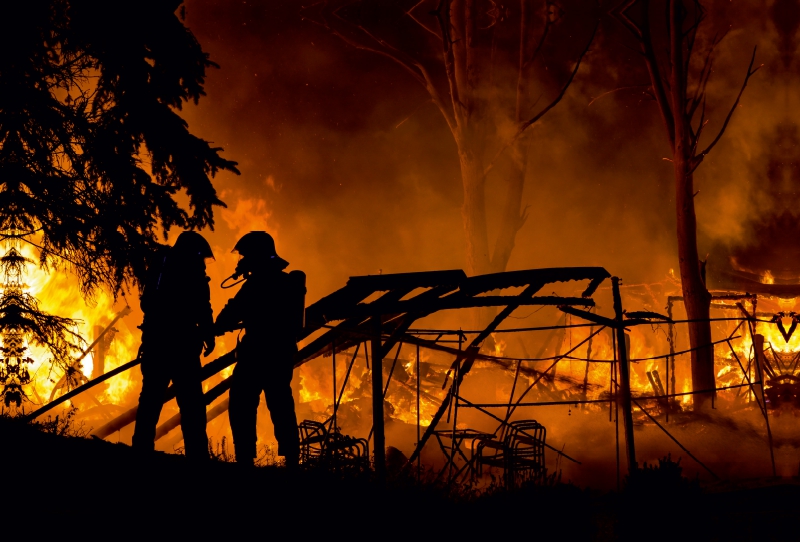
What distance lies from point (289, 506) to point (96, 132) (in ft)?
23.1

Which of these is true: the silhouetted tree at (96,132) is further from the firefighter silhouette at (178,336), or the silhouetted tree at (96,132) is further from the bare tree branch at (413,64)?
the bare tree branch at (413,64)

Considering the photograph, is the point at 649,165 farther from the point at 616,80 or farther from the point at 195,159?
the point at 195,159

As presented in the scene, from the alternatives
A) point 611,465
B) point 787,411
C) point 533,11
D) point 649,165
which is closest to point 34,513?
point 611,465

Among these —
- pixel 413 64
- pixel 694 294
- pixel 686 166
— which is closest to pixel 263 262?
pixel 694 294

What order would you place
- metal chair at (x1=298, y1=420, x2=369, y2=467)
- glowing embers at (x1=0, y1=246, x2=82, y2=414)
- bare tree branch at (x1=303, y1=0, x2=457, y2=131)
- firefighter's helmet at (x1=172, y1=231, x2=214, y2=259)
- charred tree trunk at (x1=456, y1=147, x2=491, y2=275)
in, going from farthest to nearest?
bare tree branch at (x1=303, y1=0, x2=457, y2=131)
charred tree trunk at (x1=456, y1=147, x2=491, y2=275)
glowing embers at (x1=0, y1=246, x2=82, y2=414)
metal chair at (x1=298, y1=420, x2=369, y2=467)
firefighter's helmet at (x1=172, y1=231, x2=214, y2=259)

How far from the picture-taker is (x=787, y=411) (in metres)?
15.3

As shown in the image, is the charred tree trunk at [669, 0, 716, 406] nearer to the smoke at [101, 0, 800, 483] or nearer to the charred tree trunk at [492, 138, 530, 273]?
the charred tree trunk at [492, 138, 530, 273]

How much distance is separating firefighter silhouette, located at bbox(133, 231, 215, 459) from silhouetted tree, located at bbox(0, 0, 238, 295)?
363cm

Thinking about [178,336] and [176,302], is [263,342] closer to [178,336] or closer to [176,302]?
[178,336]

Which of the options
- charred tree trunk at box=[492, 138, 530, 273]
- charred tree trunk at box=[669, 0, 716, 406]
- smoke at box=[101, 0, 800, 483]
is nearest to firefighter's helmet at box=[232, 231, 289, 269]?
charred tree trunk at box=[669, 0, 716, 406]

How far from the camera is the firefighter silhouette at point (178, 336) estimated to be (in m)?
6.33

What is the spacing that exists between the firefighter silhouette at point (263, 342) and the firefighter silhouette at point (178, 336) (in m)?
0.32

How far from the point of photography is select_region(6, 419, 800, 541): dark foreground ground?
499 cm

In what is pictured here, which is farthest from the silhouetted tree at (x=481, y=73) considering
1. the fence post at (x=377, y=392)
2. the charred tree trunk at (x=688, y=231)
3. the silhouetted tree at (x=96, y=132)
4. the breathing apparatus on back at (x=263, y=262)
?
the breathing apparatus on back at (x=263, y=262)
